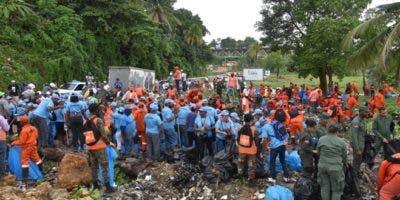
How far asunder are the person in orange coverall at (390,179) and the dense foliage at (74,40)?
20494 millimetres

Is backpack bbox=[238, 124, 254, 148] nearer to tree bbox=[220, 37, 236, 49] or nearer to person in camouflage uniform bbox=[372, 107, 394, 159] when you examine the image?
person in camouflage uniform bbox=[372, 107, 394, 159]

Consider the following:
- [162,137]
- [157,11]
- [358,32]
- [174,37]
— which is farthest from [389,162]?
[174,37]

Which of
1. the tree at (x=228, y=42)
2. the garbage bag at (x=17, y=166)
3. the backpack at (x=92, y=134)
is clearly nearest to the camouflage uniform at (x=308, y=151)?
the backpack at (x=92, y=134)

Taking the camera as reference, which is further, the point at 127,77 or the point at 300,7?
the point at 300,7

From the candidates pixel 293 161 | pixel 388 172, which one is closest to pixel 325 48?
pixel 293 161

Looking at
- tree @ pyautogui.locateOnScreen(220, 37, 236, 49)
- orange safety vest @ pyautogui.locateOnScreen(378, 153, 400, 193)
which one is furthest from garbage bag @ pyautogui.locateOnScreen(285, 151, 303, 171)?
tree @ pyautogui.locateOnScreen(220, 37, 236, 49)

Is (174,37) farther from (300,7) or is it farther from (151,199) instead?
(151,199)

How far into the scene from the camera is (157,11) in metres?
51.5

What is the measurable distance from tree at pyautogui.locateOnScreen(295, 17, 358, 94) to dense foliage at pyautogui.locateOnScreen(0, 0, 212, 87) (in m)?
12.8

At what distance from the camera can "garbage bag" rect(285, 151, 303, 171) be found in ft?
37.7

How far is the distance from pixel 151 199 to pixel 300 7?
83.0ft

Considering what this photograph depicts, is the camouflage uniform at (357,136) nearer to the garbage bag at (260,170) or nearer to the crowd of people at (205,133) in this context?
the crowd of people at (205,133)

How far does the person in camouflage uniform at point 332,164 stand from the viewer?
8391 mm

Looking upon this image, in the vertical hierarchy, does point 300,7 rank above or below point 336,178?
above
